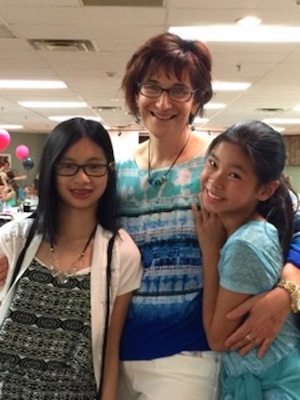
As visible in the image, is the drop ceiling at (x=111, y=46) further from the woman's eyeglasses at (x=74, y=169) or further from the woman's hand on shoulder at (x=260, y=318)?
the woman's hand on shoulder at (x=260, y=318)

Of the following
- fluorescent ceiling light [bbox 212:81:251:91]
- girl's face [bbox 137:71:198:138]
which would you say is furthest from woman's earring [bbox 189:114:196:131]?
fluorescent ceiling light [bbox 212:81:251:91]

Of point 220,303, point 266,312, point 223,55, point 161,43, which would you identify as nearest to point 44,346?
point 220,303

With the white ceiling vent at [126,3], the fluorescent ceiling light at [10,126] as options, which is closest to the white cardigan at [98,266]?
the white ceiling vent at [126,3]

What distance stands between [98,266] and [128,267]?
0.09m

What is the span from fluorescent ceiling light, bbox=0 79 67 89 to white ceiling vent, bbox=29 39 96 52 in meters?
2.30

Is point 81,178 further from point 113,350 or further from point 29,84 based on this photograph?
point 29,84

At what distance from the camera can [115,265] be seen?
1401 millimetres

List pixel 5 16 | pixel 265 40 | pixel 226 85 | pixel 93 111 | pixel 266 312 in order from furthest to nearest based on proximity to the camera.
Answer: pixel 93 111 < pixel 226 85 < pixel 265 40 < pixel 5 16 < pixel 266 312

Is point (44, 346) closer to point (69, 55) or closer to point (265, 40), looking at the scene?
point (265, 40)

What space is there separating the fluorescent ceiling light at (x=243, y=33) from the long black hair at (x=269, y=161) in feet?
12.0

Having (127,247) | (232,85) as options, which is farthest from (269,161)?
(232,85)

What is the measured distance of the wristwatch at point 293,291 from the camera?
1.31 metres

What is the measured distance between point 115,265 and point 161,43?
27.2 inches

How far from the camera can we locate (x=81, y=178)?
140 centimetres
